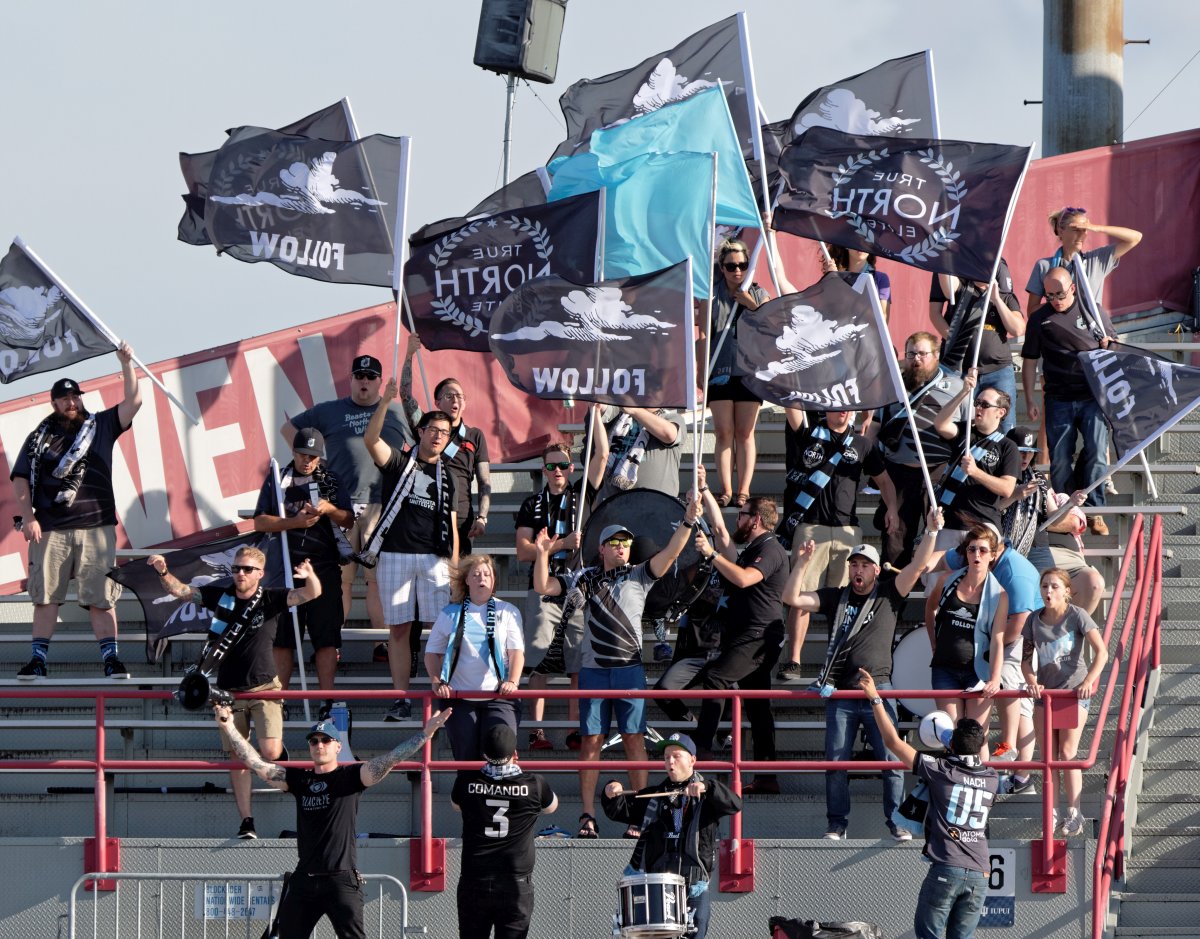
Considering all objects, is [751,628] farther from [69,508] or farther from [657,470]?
[69,508]

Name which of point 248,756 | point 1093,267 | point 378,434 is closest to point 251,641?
point 248,756

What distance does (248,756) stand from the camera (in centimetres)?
1415

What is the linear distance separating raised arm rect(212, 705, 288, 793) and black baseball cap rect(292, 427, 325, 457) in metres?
2.74

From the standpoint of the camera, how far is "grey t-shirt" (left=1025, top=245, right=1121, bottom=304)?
1789 cm

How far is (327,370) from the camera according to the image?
810 inches

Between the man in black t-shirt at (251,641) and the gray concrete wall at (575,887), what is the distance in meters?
0.64

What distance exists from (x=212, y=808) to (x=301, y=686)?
124 cm

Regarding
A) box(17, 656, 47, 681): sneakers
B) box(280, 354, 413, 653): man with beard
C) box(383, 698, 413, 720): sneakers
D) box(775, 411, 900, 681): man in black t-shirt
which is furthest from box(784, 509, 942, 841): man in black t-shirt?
box(17, 656, 47, 681): sneakers

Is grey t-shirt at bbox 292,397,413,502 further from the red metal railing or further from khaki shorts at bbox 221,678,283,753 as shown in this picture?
the red metal railing

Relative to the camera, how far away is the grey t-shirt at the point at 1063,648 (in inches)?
569

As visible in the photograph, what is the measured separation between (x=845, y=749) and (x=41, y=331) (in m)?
7.33

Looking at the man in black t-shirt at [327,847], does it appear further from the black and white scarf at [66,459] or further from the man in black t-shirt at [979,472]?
the man in black t-shirt at [979,472]

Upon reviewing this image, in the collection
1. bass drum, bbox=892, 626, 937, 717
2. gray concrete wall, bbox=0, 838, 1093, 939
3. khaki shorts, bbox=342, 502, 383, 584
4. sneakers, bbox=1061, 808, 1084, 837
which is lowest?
gray concrete wall, bbox=0, 838, 1093, 939

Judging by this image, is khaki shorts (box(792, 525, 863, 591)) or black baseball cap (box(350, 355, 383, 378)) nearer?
khaki shorts (box(792, 525, 863, 591))
